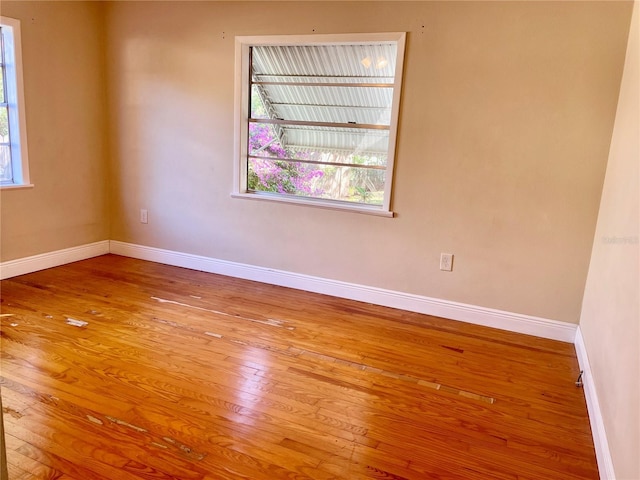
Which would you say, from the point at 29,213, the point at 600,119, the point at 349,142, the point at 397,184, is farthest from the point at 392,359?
the point at 29,213

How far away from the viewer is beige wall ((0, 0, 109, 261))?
3506 mm

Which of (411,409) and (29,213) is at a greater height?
(29,213)

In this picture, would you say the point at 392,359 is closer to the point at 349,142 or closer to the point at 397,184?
the point at 397,184

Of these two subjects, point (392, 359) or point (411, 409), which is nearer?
point (411, 409)

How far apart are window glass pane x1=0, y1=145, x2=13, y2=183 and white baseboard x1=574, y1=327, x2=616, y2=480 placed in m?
4.13

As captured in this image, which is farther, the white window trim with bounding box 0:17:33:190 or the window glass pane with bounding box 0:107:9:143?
the window glass pane with bounding box 0:107:9:143

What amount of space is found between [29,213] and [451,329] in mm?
3363

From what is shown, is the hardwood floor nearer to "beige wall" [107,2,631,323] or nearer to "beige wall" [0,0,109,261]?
"beige wall" [107,2,631,323]

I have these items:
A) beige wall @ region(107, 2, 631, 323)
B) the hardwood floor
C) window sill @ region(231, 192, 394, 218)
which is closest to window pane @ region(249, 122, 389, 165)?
beige wall @ region(107, 2, 631, 323)

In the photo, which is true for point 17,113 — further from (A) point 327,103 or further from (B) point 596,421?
(B) point 596,421

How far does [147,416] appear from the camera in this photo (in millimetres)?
1953

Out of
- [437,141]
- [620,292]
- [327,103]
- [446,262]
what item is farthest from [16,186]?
[620,292]

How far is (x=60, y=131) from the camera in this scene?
379 centimetres

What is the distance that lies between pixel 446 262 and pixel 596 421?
4.67 ft
